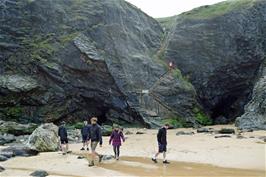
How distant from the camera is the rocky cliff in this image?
5084cm

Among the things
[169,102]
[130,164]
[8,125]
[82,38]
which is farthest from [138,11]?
[130,164]

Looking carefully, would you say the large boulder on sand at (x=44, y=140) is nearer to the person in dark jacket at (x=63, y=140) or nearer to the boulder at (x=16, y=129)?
the person in dark jacket at (x=63, y=140)

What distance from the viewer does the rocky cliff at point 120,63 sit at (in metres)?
50.8

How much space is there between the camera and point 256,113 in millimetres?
43906

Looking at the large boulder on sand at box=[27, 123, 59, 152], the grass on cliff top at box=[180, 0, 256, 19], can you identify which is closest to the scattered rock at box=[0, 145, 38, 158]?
the large boulder on sand at box=[27, 123, 59, 152]

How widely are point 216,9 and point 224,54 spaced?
9114 mm

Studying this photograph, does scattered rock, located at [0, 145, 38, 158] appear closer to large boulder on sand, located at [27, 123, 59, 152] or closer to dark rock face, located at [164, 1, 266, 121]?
large boulder on sand, located at [27, 123, 59, 152]

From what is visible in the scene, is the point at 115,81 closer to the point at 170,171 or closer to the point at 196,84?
the point at 196,84

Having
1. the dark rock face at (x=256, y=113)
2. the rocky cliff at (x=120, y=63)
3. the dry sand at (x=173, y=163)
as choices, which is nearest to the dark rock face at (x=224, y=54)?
the rocky cliff at (x=120, y=63)

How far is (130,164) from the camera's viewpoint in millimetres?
20562

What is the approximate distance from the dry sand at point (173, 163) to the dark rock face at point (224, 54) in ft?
98.5

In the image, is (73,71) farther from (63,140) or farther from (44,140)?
(63,140)

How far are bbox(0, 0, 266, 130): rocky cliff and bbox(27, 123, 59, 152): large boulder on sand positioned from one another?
20967 millimetres

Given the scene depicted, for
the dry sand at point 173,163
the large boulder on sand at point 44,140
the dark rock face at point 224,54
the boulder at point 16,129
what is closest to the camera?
the dry sand at point 173,163
